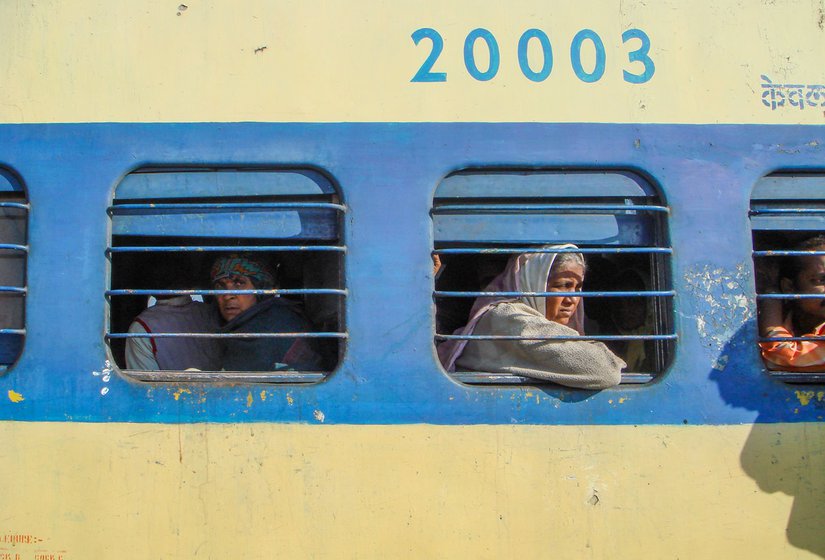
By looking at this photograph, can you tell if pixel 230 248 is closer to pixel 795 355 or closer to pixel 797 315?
pixel 795 355

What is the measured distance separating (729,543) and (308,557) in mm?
1243

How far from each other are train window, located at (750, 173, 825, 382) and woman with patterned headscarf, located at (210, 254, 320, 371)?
4.77ft

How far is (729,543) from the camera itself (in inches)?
96.3

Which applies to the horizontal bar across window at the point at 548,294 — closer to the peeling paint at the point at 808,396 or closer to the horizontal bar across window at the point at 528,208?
the horizontal bar across window at the point at 528,208
